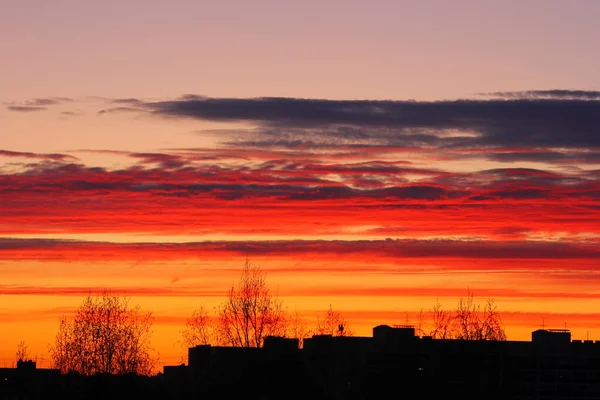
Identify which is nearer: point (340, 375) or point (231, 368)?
point (231, 368)

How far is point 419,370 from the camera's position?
139 meters

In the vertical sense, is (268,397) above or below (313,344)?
below

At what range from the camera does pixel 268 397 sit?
105 meters

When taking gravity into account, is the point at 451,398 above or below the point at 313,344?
below

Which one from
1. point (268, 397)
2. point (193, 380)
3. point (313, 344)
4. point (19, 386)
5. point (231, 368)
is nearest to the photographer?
point (268, 397)

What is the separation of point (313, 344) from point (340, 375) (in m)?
7.21

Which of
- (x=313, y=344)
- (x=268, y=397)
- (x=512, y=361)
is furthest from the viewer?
(x=512, y=361)

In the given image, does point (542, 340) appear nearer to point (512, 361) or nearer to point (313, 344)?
point (512, 361)

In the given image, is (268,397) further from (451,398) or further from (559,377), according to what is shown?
(559,377)

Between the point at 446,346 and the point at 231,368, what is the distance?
36.9 m

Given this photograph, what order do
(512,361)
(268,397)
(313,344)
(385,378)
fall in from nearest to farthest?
(268,397), (385,378), (313,344), (512,361)

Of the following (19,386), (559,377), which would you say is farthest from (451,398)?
(19,386)

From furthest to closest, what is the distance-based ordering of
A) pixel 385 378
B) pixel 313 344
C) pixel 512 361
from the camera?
pixel 512 361 < pixel 313 344 < pixel 385 378

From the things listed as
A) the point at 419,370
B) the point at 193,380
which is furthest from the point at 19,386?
the point at 419,370
